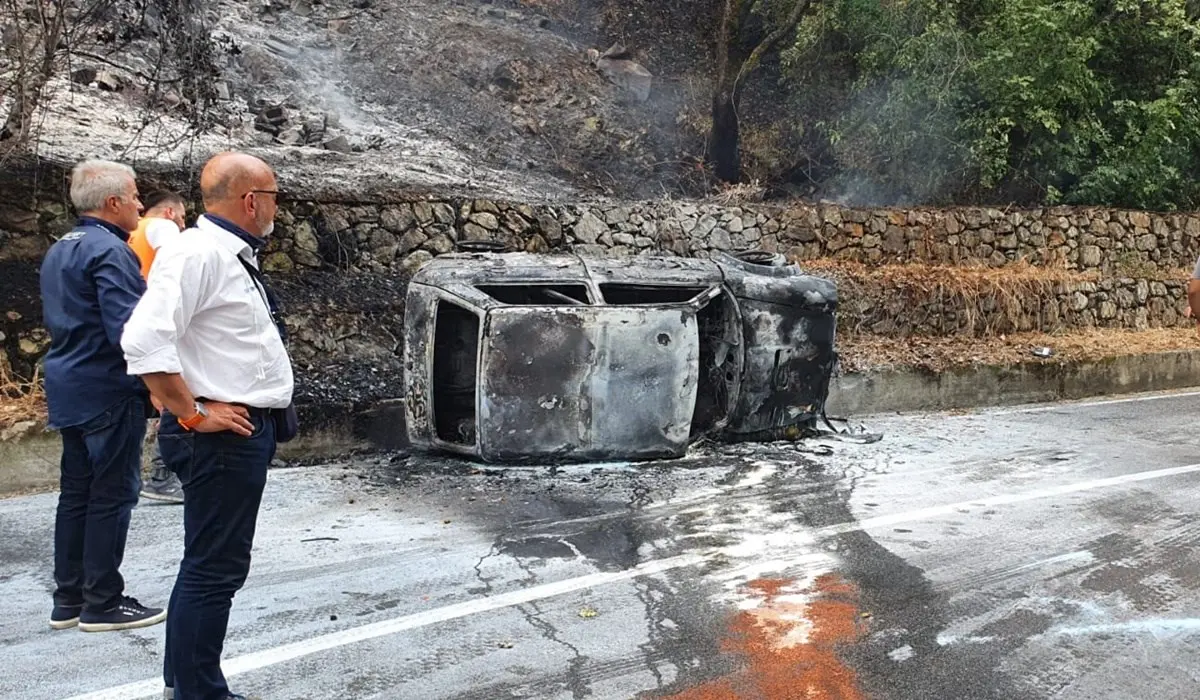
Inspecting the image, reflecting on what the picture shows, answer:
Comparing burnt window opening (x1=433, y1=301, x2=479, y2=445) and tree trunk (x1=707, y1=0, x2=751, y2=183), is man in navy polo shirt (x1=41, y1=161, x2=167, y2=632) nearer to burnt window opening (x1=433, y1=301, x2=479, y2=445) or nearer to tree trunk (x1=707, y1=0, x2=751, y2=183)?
burnt window opening (x1=433, y1=301, x2=479, y2=445)

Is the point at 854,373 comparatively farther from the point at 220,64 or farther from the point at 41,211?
the point at 220,64

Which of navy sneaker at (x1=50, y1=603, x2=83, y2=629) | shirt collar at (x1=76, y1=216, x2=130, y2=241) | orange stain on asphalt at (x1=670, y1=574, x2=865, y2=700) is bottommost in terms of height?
navy sneaker at (x1=50, y1=603, x2=83, y2=629)

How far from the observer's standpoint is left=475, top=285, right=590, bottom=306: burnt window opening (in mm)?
7137

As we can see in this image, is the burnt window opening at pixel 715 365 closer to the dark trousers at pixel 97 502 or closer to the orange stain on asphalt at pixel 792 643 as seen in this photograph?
the orange stain on asphalt at pixel 792 643

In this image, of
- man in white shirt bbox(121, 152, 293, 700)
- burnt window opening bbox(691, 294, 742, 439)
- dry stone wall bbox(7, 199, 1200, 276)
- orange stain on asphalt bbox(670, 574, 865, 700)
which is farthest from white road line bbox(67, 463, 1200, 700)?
dry stone wall bbox(7, 199, 1200, 276)

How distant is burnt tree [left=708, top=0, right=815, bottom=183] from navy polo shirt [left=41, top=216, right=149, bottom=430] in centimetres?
1151

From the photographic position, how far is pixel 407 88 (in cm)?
1530

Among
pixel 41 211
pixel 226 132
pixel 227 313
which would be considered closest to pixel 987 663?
pixel 227 313

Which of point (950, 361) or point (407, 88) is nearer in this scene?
point (950, 361)

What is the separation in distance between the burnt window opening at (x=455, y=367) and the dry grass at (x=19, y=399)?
2.64 meters

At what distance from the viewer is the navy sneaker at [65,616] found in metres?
4.19

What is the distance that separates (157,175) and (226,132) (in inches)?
89.6

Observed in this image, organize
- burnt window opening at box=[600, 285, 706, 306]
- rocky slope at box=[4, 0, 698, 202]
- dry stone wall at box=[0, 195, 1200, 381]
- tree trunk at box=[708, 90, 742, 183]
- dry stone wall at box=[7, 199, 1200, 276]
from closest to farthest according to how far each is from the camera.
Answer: burnt window opening at box=[600, 285, 706, 306], dry stone wall at box=[0, 195, 1200, 381], dry stone wall at box=[7, 199, 1200, 276], rocky slope at box=[4, 0, 698, 202], tree trunk at box=[708, 90, 742, 183]

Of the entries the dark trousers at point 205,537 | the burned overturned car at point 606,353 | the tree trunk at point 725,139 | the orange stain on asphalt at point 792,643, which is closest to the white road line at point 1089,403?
the burned overturned car at point 606,353
